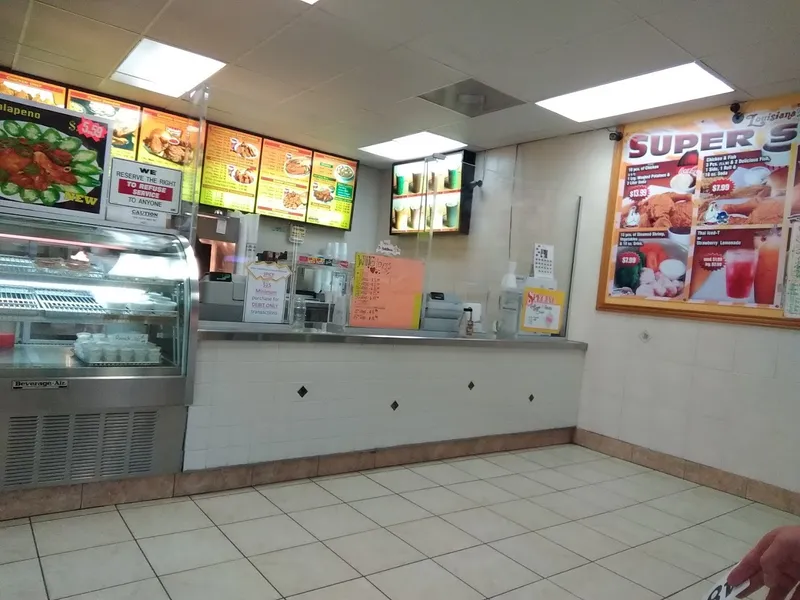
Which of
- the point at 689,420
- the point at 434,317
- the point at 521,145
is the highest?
the point at 521,145

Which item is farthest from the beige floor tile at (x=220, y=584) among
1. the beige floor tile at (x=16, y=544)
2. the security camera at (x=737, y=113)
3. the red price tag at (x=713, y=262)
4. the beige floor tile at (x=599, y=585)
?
the security camera at (x=737, y=113)

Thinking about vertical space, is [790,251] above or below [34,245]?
above

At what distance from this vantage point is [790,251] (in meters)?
3.79

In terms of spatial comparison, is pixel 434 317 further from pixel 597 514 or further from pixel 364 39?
pixel 364 39

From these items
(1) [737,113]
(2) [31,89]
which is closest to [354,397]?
(1) [737,113]

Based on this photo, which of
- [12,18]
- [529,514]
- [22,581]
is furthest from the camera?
[12,18]

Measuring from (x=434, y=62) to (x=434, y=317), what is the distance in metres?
1.88

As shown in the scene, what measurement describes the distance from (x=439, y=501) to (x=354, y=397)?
2.79 feet

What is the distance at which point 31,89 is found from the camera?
496 cm

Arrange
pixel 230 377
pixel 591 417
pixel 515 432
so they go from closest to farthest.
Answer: pixel 230 377
pixel 515 432
pixel 591 417

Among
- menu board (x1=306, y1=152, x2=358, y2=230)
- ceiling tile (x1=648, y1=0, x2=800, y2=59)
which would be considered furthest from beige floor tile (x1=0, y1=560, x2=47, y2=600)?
menu board (x1=306, y1=152, x2=358, y2=230)

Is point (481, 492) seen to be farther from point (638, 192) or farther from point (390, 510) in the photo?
point (638, 192)

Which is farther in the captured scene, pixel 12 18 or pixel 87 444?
pixel 12 18

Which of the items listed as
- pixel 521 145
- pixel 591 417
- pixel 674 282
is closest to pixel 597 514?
pixel 591 417
